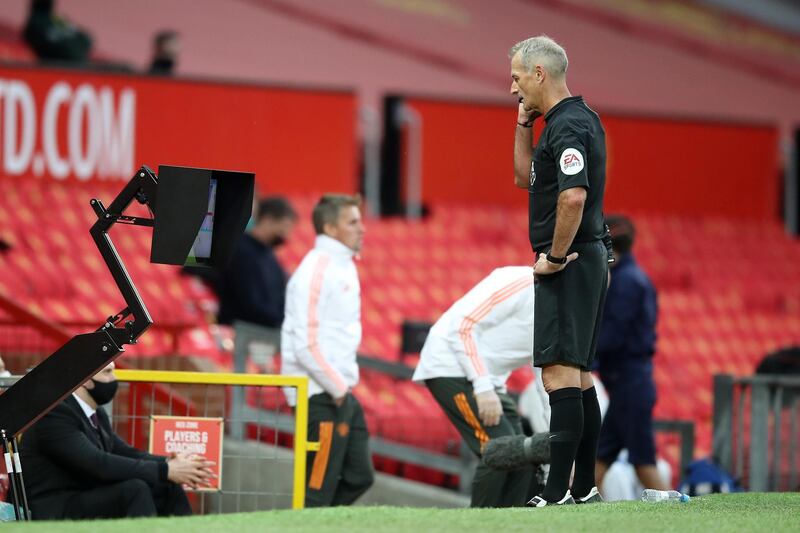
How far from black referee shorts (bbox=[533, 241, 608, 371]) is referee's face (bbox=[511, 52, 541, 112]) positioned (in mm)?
519

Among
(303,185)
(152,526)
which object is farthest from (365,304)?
(152,526)

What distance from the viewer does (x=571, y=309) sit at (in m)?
5.15

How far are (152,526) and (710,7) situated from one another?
596 inches

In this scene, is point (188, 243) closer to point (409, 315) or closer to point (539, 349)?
point (539, 349)

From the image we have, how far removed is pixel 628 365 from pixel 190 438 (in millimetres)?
2733

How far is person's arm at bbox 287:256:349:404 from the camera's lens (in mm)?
6625

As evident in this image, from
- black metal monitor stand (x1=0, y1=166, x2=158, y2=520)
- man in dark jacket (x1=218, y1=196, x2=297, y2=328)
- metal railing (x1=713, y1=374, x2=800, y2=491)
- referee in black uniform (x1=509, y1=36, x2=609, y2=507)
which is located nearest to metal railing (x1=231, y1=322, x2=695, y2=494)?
metal railing (x1=713, y1=374, x2=800, y2=491)

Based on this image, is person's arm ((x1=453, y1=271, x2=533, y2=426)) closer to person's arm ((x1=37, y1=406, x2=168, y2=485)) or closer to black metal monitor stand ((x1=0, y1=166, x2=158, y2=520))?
person's arm ((x1=37, y1=406, x2=168, y2=485))

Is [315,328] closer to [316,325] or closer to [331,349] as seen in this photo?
[316,325]

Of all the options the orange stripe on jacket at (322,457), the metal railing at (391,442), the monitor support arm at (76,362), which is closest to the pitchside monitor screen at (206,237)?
the monitor support arm at (76,362)

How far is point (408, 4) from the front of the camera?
17219mm

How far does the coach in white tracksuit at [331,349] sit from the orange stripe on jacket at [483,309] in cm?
75

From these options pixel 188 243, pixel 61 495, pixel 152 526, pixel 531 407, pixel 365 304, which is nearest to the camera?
pixel 152 526

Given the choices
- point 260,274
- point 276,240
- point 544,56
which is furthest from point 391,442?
point 544,56
